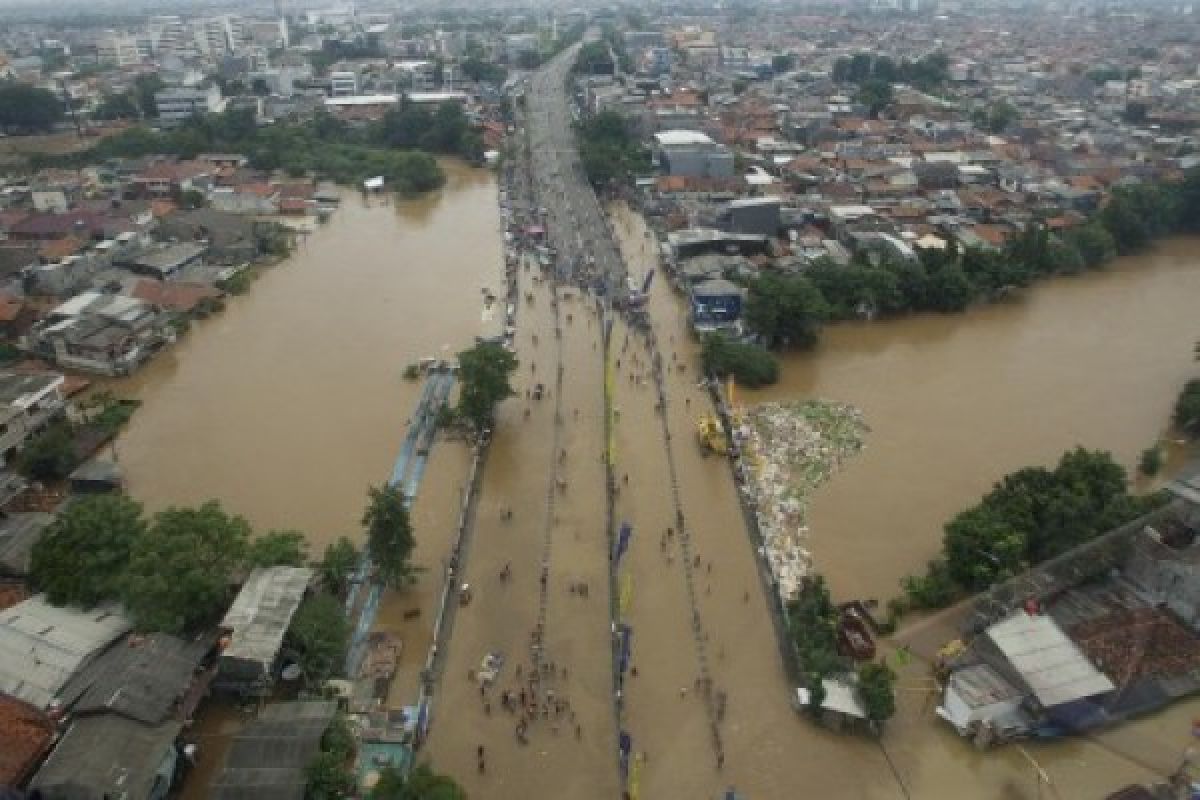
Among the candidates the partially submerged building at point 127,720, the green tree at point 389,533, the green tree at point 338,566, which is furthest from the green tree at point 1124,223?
the partially submerged building at point 127,720

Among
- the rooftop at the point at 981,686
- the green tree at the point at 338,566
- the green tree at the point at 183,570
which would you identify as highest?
the green tree at the point at 183,570

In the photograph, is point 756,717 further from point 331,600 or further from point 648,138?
point 648,138

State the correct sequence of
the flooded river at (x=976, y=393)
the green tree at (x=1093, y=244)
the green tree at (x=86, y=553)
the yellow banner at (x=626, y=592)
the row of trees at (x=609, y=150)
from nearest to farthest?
1. the green tree at (x=86, y=553)
2. the yellow banner at (x=626, y=592)
3. the flooded river at (x=976, y=393)
4. the green tree at (x=1093, y=244)
5. the row of trees at (x=609, y=150)

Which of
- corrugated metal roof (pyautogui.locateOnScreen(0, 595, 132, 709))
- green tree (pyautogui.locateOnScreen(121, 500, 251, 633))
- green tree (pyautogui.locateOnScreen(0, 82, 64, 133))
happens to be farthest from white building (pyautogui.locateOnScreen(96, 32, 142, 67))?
corrugated metal roof (pyautogui.locateOnScreen(0, 595, 132, 709))

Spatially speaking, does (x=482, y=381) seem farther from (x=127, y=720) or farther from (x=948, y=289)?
(x=948, y=289)

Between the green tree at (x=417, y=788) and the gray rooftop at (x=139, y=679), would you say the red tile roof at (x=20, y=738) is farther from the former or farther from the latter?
the green tree at (x=417, y=788)

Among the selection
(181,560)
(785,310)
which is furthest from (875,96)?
(181,560)

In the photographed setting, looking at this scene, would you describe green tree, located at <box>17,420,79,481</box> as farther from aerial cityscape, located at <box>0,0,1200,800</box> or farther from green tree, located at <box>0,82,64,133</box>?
green tree, located at <box>0,82,64,133</box>
